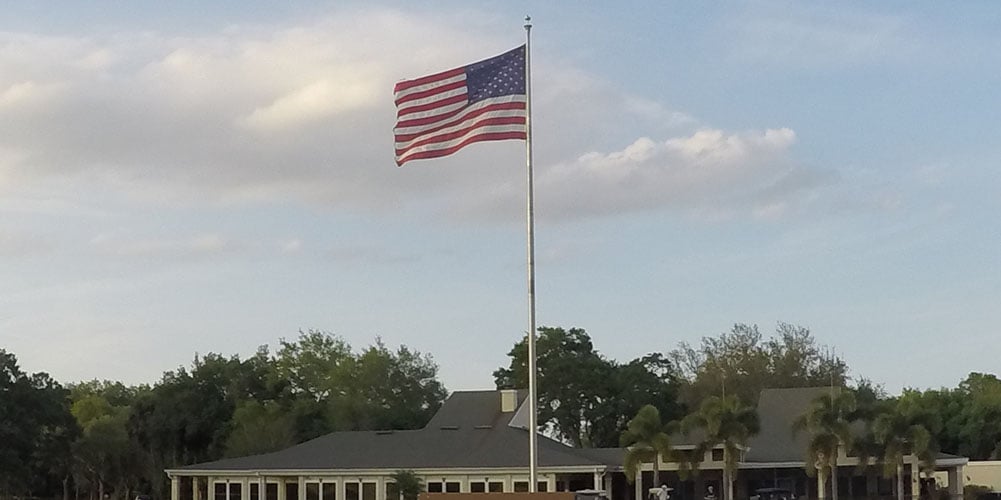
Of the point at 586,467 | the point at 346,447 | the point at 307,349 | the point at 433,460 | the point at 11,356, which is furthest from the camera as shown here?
the point at 307,349

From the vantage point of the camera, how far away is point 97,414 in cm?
10119

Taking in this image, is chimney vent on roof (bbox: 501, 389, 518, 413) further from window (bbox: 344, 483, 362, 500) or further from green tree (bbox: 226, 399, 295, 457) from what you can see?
green tree (bbox: 226, 399, 295, 457)

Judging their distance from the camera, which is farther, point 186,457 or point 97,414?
point 97,414

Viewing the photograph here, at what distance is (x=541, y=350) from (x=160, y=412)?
23.2 m

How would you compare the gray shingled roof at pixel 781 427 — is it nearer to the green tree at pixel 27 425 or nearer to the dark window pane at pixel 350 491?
the dark window pane at pixel 350 491

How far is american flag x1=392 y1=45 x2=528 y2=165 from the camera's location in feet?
80.6

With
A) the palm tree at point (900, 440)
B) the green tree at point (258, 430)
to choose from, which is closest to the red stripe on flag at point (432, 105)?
the palm tree at point (900, 440)

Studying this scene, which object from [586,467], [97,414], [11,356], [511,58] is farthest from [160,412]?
[511,58]

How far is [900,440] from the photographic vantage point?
57.4m

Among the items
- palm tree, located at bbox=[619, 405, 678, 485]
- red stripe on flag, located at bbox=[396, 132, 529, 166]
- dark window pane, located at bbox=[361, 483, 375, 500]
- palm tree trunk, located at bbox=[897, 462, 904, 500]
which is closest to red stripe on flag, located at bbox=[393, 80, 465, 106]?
red stripe on flag, located at bbox=[396, 132, 529, 166]

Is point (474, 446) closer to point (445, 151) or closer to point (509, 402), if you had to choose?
point (509, 402)

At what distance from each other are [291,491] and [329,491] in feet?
7.40

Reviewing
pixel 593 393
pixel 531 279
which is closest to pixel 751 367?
pixel 593 393

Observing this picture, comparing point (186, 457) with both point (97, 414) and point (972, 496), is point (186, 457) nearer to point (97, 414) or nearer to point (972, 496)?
point (97, 414)
